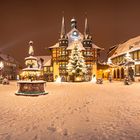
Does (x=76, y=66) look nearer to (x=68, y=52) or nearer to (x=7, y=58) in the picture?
(x=68, y=52)

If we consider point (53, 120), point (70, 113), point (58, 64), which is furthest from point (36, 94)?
point (58, 64)

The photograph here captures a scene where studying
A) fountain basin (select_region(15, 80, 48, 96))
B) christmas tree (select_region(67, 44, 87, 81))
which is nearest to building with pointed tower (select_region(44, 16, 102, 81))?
christmas tree (select_region(67, 44, 87, 81))

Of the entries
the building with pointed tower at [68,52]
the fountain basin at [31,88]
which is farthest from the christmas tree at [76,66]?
the fountain basin at [31,88]

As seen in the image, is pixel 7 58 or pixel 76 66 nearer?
pixel 76 66

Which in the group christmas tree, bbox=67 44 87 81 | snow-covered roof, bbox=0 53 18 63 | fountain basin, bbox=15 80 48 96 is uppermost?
snow-covered roof, bbox=0 53 18 63

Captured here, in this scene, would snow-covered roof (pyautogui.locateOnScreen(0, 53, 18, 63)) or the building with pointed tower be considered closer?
the building with pointed tower

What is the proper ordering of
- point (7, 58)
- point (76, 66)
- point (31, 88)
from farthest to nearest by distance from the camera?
1. point (7, 58)
2. point (76, 66)
3. point (31, 88)

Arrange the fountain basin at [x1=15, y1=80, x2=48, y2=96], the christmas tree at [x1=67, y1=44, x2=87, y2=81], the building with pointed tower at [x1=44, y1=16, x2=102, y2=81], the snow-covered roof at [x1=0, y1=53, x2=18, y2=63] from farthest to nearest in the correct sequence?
1. the snow-covered roof at [x1=0, y1=53, x2=18, y2=63]
2. the building with pointed tower at [x1=44, y1=16, x2=102, y2=81]
3. the christmas tree at [x1=67, y1=44, x2=87, y2=81]
4. the fountain basin at [x1=15, y1=80, x2=48, y2=96]

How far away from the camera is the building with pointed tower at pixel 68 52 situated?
5488 cm

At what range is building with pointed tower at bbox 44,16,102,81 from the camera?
180 feet

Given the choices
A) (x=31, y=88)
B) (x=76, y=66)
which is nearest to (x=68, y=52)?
(x=76, y=66)

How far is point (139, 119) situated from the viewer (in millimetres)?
8055

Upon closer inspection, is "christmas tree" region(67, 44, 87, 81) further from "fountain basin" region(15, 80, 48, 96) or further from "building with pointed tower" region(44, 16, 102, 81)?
"fountain basin" region(15, 80, 48, 96)

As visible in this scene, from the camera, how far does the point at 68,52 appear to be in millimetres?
55781
